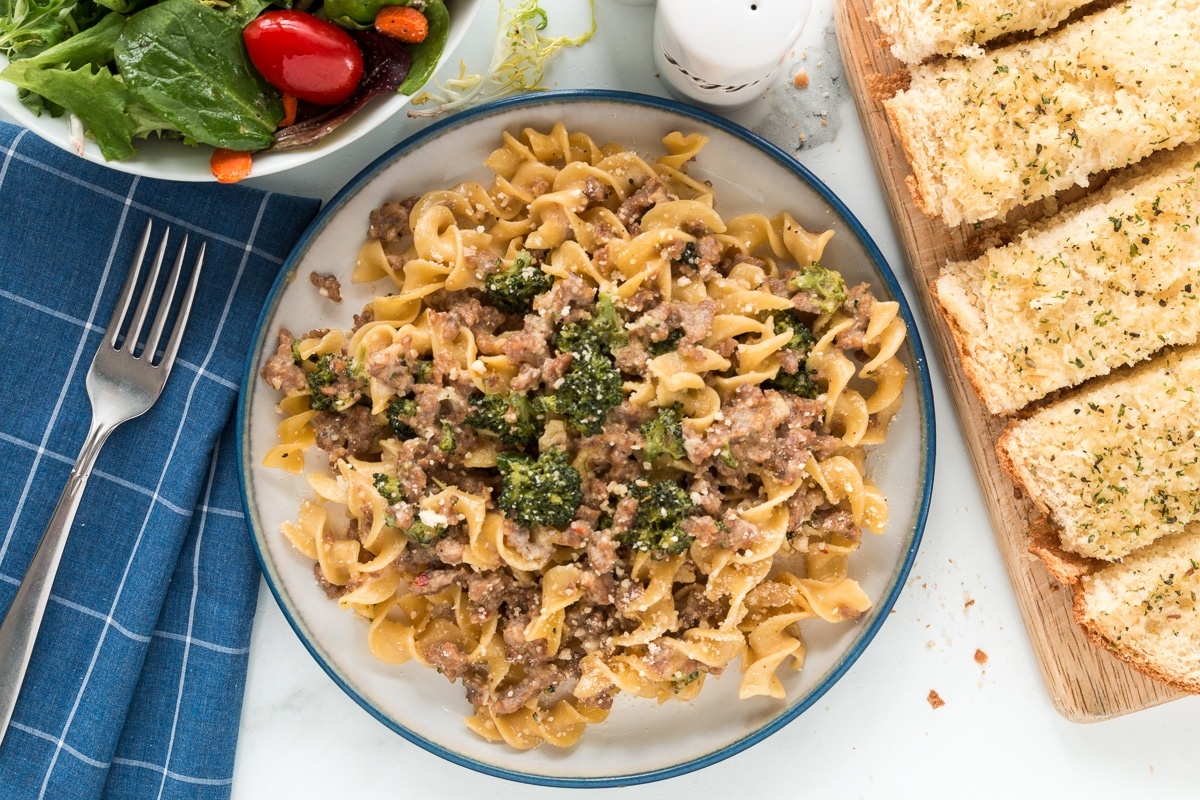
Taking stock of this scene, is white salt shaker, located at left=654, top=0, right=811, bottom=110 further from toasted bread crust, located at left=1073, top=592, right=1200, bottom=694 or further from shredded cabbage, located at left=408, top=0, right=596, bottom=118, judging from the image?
toasted bread crust, located at left=1073, top=592, right=1200, bottom=694

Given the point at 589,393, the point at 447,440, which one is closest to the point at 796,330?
the point at 589,393

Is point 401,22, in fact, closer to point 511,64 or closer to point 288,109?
point 288,109

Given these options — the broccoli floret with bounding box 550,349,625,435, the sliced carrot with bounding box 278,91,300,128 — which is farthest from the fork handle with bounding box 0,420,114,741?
the broccoli floret with bounding box 550,349,625,435

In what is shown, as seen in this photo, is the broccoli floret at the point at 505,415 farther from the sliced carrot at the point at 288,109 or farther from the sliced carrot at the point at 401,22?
the sliced carrot at the point at 401,22

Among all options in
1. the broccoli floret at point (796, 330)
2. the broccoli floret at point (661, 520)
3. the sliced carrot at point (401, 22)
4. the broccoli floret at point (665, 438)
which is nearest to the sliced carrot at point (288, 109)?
the sliced carrot at point (401, 22)

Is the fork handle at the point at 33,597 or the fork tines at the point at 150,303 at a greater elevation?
the fork tines at the point at 150,303

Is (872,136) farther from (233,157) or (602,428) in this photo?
(233,157)
